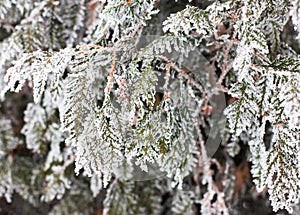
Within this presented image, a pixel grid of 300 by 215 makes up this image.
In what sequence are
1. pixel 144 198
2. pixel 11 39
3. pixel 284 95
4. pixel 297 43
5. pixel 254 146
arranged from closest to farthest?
pixel 284 95
pixel 254 146
pixel 11 39
pixel 297 43
pixel 144 198

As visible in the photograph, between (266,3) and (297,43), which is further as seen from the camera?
(297,43)

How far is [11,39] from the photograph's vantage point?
3.73 ft

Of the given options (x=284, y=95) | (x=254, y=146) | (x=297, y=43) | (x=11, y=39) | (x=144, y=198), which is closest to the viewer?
(x=284, y=95)

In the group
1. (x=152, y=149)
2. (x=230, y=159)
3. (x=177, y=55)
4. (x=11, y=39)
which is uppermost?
(x=11, y=39)

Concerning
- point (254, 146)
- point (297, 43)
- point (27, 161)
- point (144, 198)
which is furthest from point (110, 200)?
point (297, 43)

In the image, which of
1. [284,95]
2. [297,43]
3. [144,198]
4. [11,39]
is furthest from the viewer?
[144,198]

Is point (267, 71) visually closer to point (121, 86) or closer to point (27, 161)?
point (121, 86)

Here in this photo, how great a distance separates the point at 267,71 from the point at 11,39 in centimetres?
61

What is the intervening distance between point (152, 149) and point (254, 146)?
26cm

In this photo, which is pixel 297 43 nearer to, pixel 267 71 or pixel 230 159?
pixel 230 159

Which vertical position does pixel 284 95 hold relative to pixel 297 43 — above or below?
below

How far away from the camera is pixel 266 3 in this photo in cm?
79

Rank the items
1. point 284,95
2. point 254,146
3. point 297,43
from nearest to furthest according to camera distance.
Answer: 1. point 284,95
2. point 254,146
3. point 297,43

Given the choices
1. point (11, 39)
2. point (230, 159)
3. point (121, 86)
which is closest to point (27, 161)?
point (11, 39)
